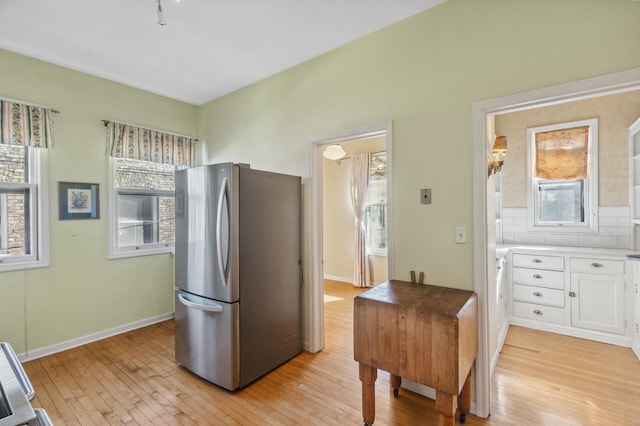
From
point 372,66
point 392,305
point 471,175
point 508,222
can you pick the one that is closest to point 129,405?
point 392,305

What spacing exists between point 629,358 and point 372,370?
2.58 meters

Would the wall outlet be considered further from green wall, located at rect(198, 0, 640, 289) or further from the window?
the window

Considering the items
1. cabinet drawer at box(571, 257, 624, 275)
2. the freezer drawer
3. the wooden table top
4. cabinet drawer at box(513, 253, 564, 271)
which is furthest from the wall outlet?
cabinet drawer at box(571, 257, 624, 275)

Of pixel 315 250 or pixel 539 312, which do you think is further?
pixel 539 312

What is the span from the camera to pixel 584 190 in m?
3.54

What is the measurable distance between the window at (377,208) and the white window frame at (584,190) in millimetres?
2109

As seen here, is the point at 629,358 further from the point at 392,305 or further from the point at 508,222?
the point at 392,305

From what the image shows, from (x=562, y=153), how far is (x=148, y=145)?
16.5 feet

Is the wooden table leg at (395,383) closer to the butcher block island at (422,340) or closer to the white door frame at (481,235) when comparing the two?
the butcher block island at (422,340)

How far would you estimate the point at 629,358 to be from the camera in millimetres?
2648

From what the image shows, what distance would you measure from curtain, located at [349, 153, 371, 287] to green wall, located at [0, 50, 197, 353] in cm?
319

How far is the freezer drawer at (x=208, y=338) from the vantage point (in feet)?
7.47

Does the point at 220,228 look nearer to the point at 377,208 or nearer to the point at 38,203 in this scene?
the point at 38,203

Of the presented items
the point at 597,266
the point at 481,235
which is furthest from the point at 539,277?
the point at 481,235
